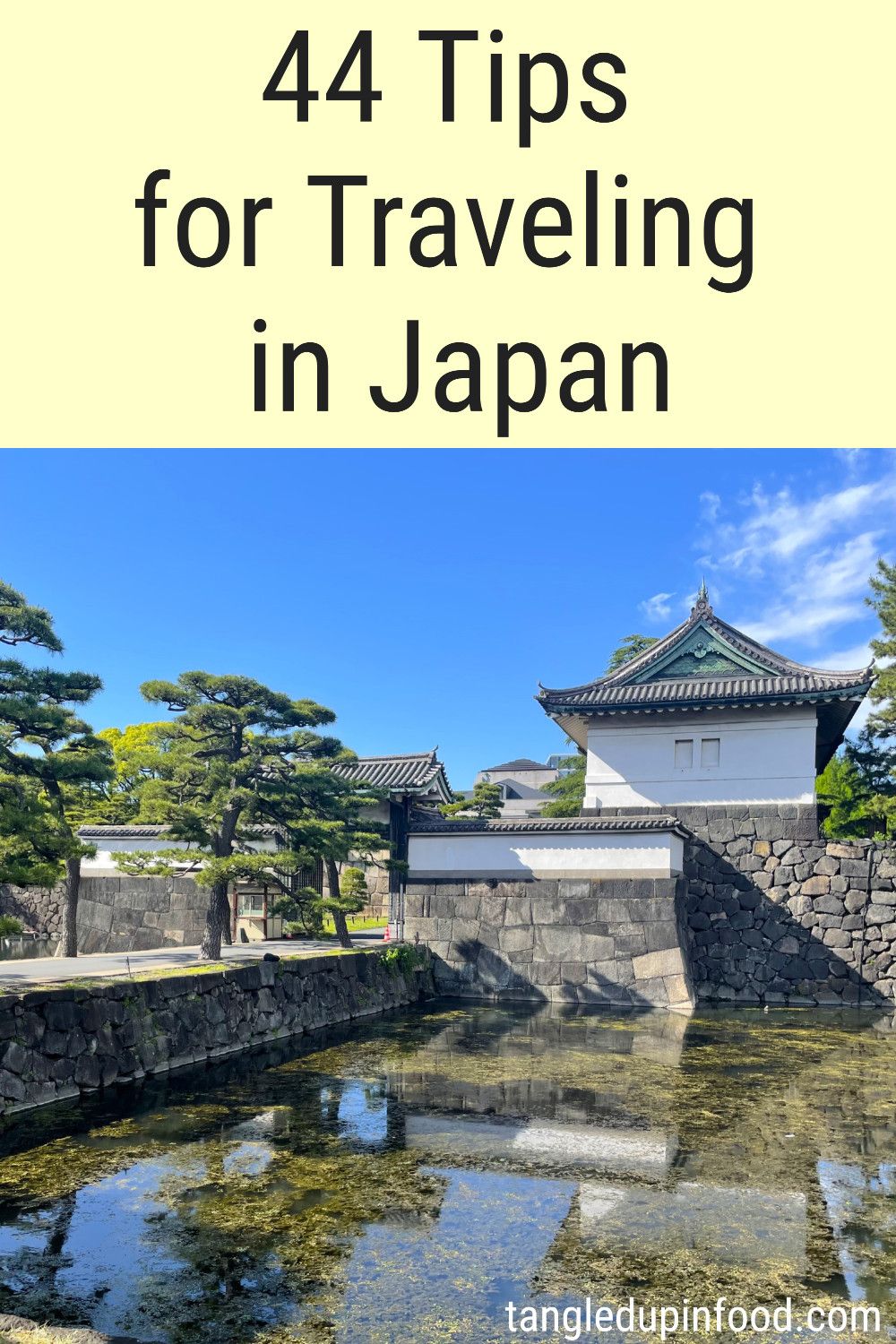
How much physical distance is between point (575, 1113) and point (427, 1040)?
366cm

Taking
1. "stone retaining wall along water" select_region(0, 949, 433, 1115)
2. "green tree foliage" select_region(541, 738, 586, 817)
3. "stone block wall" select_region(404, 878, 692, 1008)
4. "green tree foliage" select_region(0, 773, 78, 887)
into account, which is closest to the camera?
"stone retaining wall along water" select_region(0, 949, 433, 1115)

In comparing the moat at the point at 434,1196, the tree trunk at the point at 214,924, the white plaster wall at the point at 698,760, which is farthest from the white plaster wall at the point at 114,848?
the moat at the point at 434,1196

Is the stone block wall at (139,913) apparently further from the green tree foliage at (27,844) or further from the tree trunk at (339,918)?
the green tree foliage at (27,844)

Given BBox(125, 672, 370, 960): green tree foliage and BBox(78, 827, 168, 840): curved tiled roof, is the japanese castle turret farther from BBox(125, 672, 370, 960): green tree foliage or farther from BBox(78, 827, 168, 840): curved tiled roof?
BBox(78, 827, 168, 840): curved tiled roof

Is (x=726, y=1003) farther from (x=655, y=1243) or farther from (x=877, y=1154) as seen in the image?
(x=655, y=1243)

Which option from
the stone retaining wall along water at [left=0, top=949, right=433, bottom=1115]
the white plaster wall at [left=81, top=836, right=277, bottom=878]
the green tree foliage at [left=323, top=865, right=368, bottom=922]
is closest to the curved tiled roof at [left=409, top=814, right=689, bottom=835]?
the green tree foliage at [left=323, top=865, right=368, bottom=922]

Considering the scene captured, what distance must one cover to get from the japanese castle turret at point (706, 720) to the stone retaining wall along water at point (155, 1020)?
23.4ft

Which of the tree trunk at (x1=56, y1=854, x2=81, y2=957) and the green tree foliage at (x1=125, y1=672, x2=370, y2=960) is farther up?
the green tree foliage at (x1=125, y1=672, x2=370, y2=960)

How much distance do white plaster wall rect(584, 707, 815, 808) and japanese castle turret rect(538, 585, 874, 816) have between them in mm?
17

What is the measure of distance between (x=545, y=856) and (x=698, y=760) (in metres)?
3.77

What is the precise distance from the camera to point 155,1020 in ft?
27.8
